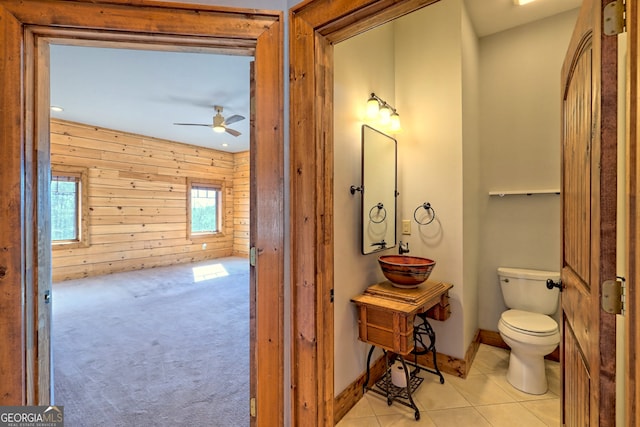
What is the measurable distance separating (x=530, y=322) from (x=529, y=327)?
101 mm

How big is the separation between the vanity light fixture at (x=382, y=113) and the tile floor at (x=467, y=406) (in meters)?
2.00

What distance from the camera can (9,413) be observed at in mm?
1146

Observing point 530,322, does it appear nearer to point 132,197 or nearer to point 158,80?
point 158,80

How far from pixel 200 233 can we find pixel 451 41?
6274 mm

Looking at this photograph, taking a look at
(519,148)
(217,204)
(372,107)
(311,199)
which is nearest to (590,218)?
(311,199)

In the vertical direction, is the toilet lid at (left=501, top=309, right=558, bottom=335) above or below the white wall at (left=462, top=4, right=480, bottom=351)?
below

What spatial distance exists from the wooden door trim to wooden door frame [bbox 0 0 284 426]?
0.21 ft

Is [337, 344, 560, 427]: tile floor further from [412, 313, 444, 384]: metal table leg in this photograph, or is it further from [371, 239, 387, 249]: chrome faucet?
[371, 239, 387, 249]: chrome faucet

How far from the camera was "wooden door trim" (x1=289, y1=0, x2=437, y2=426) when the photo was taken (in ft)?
4.06

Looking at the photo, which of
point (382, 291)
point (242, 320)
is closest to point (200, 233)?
point (242, 320)

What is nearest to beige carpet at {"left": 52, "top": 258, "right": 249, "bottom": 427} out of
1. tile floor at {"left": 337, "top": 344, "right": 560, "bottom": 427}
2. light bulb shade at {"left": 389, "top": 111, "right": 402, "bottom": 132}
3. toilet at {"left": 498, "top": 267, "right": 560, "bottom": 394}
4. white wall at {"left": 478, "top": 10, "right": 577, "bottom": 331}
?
tile floor at {"left": 337, "top": 344, "right": 560, "bottom": 427}

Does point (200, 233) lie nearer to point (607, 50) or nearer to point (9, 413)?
point (9, 413)

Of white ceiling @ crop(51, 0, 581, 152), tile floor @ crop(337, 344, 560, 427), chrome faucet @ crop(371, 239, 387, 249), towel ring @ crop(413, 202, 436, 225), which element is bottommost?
tile floor @ crop(337, 344, 560, 427)

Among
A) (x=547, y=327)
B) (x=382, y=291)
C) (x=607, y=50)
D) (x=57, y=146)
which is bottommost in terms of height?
(x=547, y=327)
